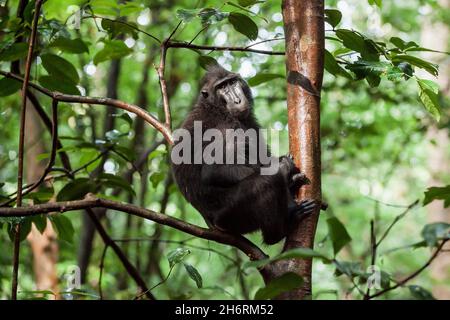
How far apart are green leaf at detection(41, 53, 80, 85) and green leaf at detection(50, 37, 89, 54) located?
0.09 m

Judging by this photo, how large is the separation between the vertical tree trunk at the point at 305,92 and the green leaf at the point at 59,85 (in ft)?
4.97

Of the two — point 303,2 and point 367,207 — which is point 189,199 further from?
point 367,207

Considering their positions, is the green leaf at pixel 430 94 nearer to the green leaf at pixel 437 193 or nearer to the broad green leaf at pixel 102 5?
the green leaf at pixel 437 193

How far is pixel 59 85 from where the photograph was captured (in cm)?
356

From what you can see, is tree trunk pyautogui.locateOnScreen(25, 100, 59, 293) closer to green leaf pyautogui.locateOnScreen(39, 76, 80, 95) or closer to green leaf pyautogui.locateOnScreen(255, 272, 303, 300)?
green leaf pyautogui.locateOnScreen(39, 76, 80, 95)

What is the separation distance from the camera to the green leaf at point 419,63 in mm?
2729

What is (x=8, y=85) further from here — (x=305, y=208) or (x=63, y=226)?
(x=305, y=208)

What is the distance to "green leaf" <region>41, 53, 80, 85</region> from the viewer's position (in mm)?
3568

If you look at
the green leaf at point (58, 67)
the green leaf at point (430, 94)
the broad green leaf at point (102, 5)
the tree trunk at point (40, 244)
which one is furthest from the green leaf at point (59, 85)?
the tree trunk at point (40, 244)

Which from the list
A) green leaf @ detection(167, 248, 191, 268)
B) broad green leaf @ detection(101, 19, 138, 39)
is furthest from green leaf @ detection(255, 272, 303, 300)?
broad green leaf @ detection(101, 19, 138, 39)

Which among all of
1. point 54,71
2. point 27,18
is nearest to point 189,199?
point 54,71

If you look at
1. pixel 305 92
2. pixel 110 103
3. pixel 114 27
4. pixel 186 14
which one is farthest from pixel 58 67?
pixel 305 92

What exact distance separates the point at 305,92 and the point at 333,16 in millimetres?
631

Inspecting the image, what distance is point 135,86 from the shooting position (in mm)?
9883
